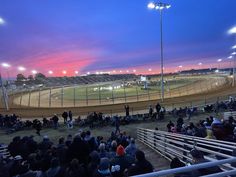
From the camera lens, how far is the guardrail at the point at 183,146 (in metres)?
6.95

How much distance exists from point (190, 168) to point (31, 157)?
5825mm

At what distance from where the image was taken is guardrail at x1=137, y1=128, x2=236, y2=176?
22.8 feet

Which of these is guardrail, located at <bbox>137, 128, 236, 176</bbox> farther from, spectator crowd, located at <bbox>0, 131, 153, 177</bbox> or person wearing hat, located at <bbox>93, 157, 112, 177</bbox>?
person wearing hat, located at <bbox>93, 157, 112, 177</bbox>

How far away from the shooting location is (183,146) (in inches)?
383

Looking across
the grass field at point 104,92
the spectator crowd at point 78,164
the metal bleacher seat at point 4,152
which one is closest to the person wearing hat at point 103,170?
the spectator crowd at point 78,164

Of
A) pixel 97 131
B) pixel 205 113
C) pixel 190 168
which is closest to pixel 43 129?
pixel 97 131

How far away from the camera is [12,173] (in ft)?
24.0

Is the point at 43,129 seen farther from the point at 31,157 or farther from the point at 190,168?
the point at 190,168

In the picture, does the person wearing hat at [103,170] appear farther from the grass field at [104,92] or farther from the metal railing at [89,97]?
the grass field at [104,92]

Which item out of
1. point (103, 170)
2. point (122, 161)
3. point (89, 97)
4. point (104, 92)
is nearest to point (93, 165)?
point (103, 170)

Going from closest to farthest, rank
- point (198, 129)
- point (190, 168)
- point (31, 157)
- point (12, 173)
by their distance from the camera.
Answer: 1. point (190, 168)
2. point (12, 173)
3. point (31, 157)
4. point (198, 129)

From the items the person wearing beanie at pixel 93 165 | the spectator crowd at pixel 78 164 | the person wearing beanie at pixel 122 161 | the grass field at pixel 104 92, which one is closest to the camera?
the spectator crowd at pixel 78 164

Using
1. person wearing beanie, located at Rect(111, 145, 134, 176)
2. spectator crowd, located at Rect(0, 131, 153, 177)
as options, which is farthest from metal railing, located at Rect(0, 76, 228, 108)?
person wearing beanie, located at Rect(111, 145, 134, 176)

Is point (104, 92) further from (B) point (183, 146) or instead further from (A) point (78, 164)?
(A) point (78, 164)
